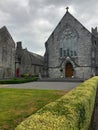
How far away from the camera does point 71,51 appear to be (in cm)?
4294

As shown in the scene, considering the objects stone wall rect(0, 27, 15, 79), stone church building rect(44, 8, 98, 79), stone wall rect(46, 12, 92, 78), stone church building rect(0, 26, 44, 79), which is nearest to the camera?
stone church building rect(44, 8, 98, 79)

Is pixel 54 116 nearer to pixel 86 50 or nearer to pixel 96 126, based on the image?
pixel 96 126

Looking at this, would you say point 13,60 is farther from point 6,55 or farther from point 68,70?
point 68,70

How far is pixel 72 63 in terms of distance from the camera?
137 ft

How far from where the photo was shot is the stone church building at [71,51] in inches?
1608

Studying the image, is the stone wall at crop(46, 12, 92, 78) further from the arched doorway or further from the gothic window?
the arched doorway

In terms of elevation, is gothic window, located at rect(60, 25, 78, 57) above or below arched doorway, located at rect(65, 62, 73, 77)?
above

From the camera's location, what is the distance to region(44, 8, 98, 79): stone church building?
4084cm

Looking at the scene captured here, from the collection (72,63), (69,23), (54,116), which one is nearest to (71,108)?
(54,116)

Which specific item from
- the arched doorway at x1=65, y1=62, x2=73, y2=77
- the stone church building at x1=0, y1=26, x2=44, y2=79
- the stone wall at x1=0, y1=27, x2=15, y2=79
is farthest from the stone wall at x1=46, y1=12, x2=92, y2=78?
the stone wall at x1=0, y1=27, x2=15, y2=79

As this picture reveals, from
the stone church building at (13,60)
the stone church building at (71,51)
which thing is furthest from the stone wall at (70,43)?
the stone church building at (13,60)

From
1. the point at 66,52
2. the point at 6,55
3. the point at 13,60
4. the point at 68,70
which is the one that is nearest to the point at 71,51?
the point at 66,52

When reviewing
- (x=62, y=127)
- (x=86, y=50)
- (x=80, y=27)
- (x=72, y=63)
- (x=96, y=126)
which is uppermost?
(x=80, y=27)

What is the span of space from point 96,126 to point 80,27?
36.0m
